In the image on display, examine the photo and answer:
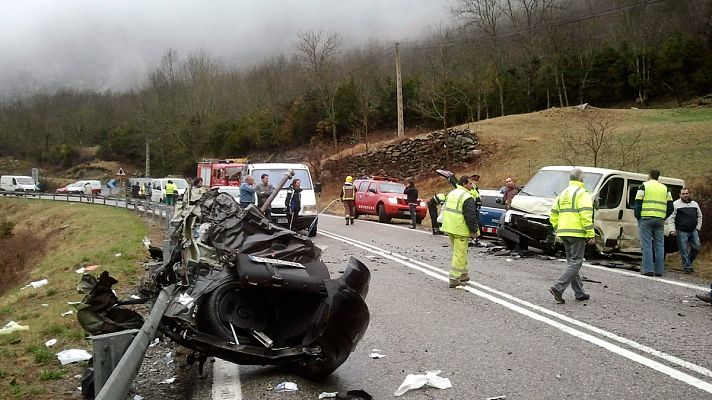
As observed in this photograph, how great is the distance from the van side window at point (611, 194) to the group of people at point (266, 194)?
24.6ft

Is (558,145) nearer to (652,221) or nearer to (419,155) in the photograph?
(419,155)

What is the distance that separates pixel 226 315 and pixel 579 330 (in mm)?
Result: 3826

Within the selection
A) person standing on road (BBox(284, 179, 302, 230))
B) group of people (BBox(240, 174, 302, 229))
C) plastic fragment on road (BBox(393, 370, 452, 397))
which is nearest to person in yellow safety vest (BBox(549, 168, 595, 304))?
plastic fragment on road (BBox(393, 370, 452, 397))

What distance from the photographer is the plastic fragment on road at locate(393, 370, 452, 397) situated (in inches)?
181

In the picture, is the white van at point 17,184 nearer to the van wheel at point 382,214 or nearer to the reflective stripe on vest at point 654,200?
the van wheel at point 382,214

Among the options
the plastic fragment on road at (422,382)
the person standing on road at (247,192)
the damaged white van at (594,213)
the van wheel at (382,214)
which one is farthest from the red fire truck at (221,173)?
the plastic fragment on road at (422,382)

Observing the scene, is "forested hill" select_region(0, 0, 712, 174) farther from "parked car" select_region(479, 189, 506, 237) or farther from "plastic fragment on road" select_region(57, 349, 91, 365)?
"plastic fragment on road" select_region(57, 349, 91, 365)

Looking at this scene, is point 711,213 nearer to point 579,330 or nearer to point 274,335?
point 579,330

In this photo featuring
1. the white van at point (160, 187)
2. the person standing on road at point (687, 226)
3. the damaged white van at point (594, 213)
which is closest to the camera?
the person standing on road at point (687, 226)

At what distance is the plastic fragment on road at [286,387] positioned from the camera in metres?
4.60

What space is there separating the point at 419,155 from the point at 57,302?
1156 inches

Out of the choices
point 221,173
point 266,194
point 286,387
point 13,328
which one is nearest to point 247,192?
point 266,194

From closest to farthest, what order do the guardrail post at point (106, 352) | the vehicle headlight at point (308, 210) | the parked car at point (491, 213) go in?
the guardrail post at point (106, 352), the vehicle headlight at point (308, 210), the parked car at point (491, 213)

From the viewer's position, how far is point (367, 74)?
55.3 meters
